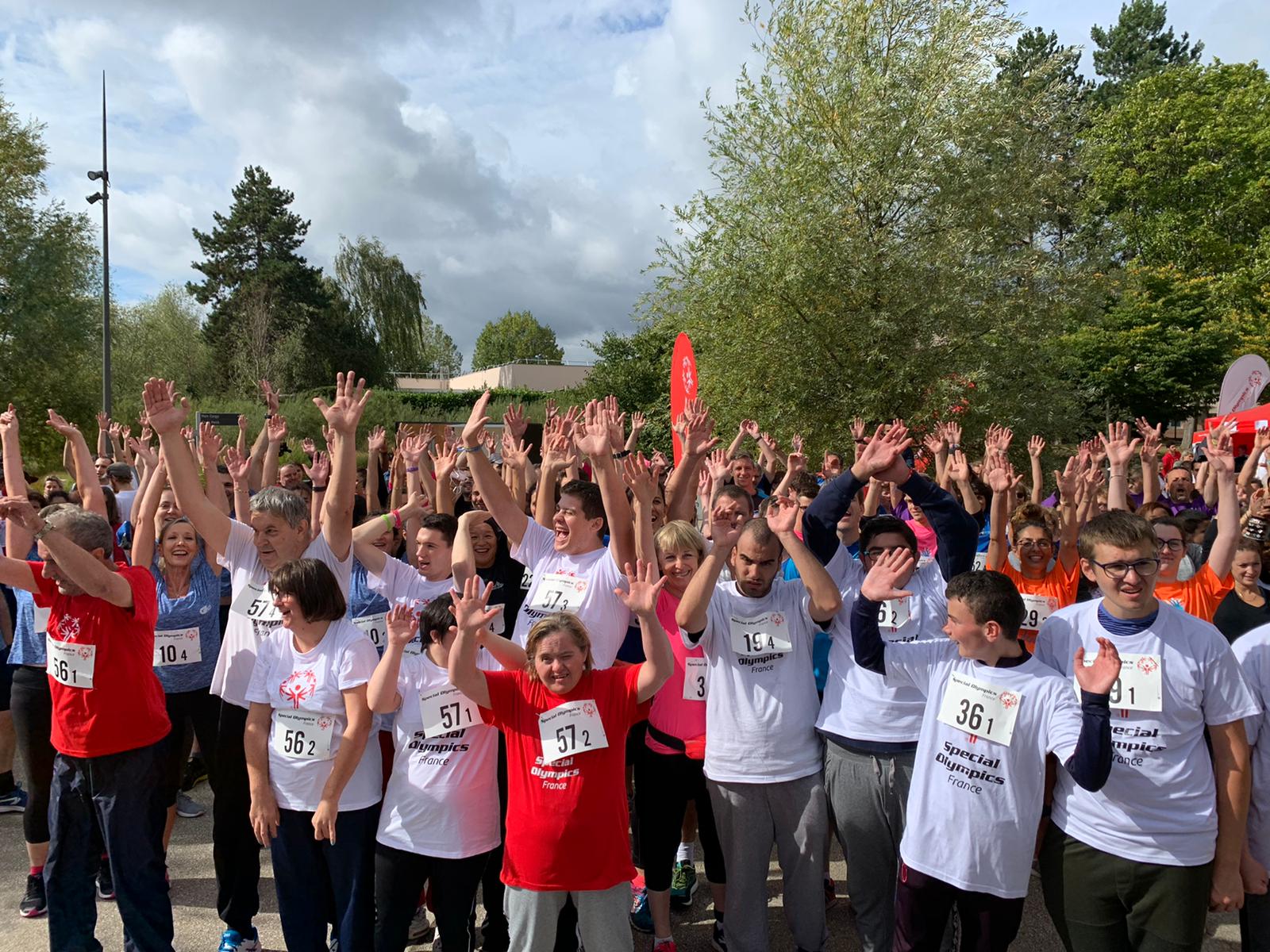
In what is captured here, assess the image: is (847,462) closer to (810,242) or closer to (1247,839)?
(810,242)

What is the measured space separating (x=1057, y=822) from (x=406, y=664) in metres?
2.33

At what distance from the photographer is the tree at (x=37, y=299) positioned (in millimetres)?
20516

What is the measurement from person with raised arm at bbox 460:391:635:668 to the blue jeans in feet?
3.09

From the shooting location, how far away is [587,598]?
11.6 ft

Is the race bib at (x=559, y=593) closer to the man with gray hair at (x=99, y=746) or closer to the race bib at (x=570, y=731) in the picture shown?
the race bib at (x=570, y=731)

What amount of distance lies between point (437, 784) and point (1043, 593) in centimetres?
297

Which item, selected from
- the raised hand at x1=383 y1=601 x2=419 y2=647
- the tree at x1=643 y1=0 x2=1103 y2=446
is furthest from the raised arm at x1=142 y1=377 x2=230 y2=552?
the tree at x1=643 y1=0 x2=1103 y2=446

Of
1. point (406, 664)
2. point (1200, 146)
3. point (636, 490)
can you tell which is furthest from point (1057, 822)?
point (1200, 146)

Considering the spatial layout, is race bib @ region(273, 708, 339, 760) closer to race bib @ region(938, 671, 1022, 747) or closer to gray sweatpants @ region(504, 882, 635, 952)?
gray sweatpants @ region(504, 882, 635, 952)

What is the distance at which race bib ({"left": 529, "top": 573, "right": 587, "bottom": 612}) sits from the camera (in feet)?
11.7

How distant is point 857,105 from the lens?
13656mm

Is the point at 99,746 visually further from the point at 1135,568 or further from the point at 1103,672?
the point at 1135,568

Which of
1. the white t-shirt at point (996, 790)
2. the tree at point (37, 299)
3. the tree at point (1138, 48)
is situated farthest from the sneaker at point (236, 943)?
the tree at point (1138, 48)

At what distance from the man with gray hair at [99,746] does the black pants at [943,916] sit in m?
2.81
